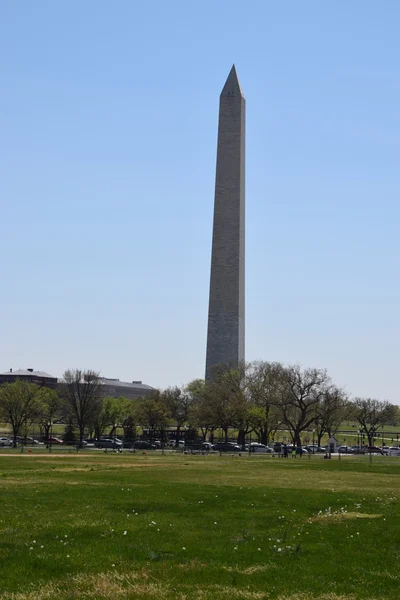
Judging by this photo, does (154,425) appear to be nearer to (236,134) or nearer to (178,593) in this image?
(236,134)

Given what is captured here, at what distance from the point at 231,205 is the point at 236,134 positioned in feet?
31.8

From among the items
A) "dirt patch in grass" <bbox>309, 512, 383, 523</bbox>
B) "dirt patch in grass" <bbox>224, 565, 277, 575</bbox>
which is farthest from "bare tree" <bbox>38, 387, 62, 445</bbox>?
"dirt patch in grass" <bbox>224, 565, 277, 575</bbox>

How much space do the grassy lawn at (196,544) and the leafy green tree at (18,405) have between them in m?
85.4

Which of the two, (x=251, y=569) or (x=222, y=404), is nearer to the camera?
(x=251, y=569)

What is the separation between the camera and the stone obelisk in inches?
4269

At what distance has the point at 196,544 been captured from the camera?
15406 millimetres

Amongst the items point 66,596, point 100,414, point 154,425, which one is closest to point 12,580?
point 66,596

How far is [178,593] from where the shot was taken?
1172cm

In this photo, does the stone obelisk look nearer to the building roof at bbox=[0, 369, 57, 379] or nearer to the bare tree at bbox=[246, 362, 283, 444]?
the bare tree at bbox=[246, 362, 283, 444]

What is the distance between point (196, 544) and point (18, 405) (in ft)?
321

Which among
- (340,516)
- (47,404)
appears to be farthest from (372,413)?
(340,516)

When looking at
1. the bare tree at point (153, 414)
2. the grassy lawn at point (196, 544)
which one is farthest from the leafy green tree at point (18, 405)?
the grassy lawn at point (196, 544)

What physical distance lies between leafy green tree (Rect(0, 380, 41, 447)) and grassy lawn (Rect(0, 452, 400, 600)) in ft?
280

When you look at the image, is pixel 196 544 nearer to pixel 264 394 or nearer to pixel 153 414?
pixel 264 394
